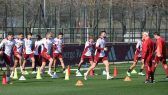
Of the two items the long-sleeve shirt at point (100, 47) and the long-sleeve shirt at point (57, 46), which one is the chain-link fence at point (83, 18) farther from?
the long-sleeve shirt at point (100, 47)

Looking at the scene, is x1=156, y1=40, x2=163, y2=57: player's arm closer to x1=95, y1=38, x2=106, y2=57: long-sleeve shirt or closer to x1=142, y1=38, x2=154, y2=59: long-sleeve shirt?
x1=142, y1=38, x2=154, y2=59: long-sleeve shirt

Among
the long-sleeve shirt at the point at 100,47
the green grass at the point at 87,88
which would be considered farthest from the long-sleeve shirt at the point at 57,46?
the green grass at the point at 87,88

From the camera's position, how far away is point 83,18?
2202 inches

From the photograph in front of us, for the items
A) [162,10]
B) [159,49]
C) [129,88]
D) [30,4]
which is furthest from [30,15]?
[129,88]

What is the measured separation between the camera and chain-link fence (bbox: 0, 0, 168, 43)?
51500mm

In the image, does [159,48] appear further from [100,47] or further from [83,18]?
[83,18]

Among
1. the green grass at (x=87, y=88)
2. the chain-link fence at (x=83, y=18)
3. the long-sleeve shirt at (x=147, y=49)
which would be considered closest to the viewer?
the green grass at (x=87, y=88)

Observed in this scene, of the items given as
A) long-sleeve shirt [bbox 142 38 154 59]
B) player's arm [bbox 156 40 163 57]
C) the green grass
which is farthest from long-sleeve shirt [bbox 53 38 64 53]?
long-sleeve shirt [bbox 142 38 154 59]

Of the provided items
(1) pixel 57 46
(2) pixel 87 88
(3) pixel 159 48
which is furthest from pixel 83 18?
(2) pixel 87 88

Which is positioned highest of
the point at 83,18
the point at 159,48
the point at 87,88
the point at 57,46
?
the point at 83,18

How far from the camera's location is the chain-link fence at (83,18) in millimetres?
51500

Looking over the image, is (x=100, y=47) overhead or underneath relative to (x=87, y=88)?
overhead

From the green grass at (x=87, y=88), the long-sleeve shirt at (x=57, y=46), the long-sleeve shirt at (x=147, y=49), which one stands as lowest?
the green grass at (x=87, y=88)

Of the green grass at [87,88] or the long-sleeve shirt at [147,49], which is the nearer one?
the green grass at [87,88]
